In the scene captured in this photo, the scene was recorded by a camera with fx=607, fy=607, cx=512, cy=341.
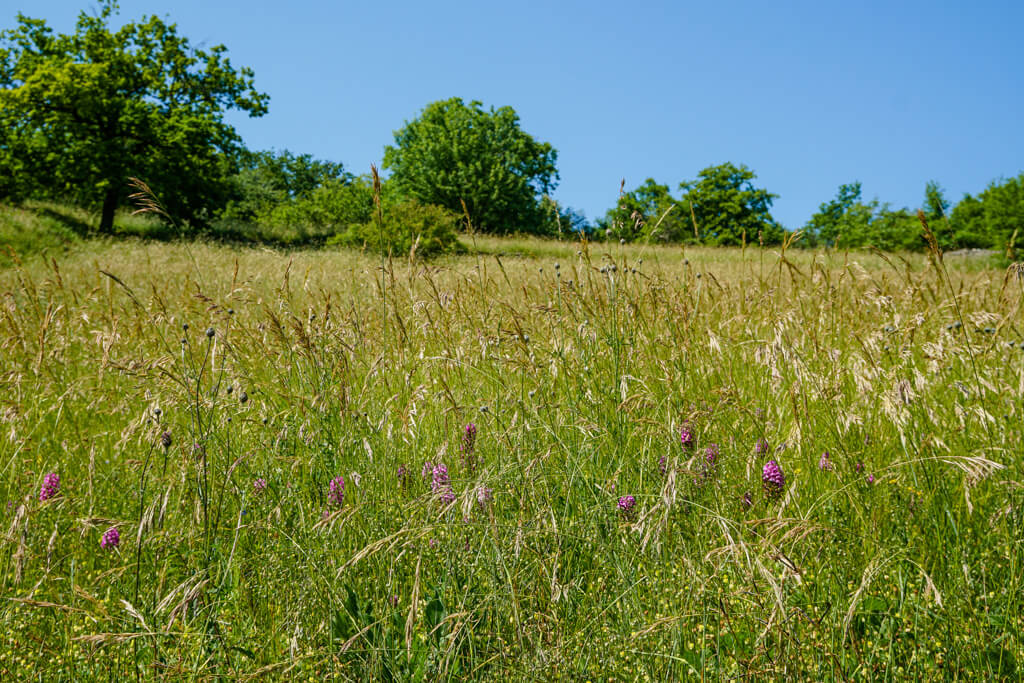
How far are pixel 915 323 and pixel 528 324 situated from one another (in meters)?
1.60

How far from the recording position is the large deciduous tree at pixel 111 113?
2108cm

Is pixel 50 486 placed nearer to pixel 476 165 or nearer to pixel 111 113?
pixel 111 113

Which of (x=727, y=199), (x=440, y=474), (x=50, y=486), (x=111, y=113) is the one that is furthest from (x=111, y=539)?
(x=727, y=199)

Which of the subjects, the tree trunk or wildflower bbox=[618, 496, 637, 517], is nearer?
wildflower bbox=[618, 496, 637, 517]

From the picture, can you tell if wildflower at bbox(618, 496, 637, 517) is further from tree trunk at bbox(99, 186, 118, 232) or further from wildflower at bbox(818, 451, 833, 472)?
tree trunk at bbox(99, 186, 118, 232)

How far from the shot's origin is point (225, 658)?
1.28m

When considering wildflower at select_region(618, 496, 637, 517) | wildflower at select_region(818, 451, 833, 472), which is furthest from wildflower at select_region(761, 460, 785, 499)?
wildflower at select_region(618, 496, 637, 517)

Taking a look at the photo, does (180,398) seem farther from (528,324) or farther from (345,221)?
(345,221)

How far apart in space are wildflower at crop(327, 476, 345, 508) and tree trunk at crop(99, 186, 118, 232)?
2514 centimetres

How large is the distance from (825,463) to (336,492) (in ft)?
4.92

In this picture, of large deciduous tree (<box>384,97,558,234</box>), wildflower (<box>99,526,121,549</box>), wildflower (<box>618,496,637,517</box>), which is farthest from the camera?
large deciduous tree (<box>384,97,558,234</box>)

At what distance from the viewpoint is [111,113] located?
22.4 metres

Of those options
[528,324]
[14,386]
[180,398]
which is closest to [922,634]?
[528,324]

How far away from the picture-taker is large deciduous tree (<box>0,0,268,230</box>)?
830 inches
